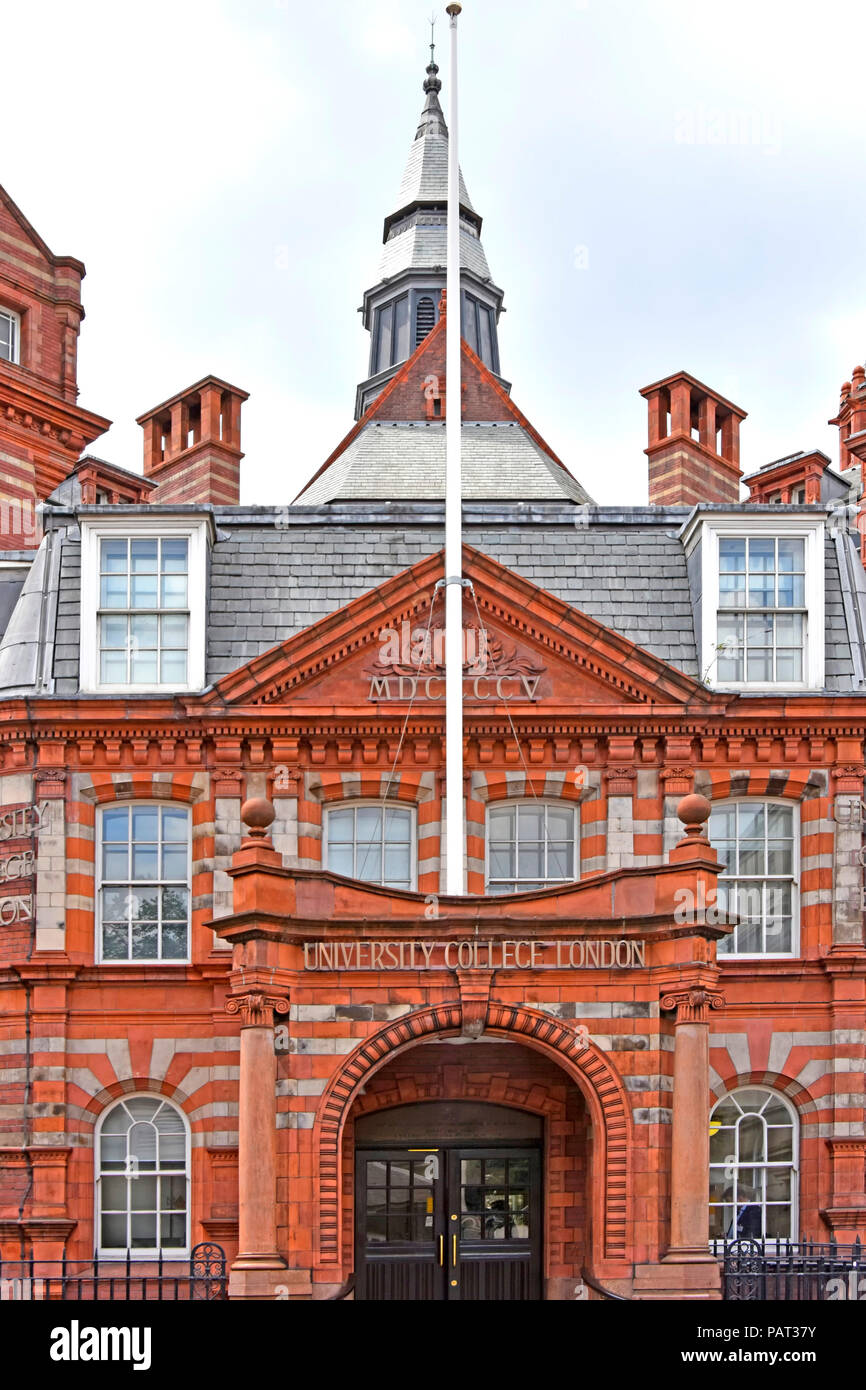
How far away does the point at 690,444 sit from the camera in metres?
38.0

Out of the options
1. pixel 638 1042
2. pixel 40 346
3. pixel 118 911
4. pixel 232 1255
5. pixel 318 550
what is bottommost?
pixel 232 1255

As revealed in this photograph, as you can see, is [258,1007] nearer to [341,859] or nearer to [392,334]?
[341,859]

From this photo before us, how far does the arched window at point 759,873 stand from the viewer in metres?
24.3

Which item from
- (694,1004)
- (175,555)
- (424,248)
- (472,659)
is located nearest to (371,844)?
(472,659)

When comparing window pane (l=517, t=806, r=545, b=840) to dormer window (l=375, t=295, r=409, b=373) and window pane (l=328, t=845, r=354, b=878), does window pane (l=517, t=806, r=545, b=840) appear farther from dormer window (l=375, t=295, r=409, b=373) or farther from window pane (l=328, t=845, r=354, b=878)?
dormer window (l=375, t=295, r=409, b=373)

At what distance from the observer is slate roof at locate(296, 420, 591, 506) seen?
32.6m

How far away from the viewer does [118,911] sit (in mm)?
24094

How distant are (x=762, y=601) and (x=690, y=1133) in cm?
814

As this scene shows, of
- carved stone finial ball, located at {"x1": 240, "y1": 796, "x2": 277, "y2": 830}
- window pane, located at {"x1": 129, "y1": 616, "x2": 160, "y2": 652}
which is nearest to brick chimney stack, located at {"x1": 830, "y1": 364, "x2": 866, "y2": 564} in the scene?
window pane, located at {"x1": 129, "y1": 616, "x2": 160, "y2": 652}

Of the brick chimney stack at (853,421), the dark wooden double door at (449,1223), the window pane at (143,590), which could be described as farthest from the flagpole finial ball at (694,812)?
the brick chimney stack at (853,421)

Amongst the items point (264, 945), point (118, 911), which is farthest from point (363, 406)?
point (264, 945)

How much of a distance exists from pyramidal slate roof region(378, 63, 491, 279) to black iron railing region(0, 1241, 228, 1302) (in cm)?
3140
